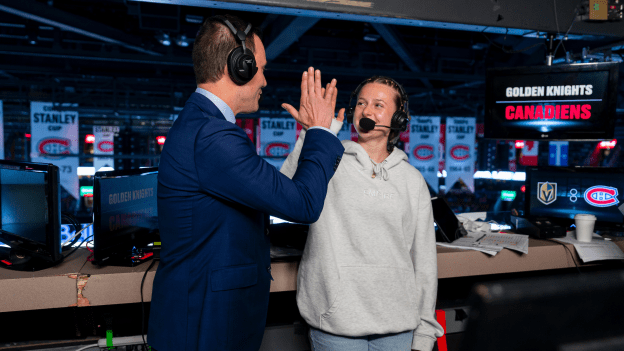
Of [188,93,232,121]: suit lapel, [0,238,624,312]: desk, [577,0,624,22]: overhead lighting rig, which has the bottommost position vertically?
[0,238,624,312]: desk

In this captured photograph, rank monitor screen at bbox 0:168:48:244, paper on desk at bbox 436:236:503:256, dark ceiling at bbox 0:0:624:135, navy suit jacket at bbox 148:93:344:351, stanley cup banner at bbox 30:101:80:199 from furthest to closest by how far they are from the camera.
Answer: stanley cup banner at bbox 30:101:80:199 < dark ceiling at bbox 0:0:624:135 < paper on desk at bbox 436:236:503:256 < monitor screen at bbox 0:168:48:244 < navy suit jacket at bbox 148:93:344:351

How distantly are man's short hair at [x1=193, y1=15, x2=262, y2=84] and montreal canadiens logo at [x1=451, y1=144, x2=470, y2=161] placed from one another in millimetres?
8837

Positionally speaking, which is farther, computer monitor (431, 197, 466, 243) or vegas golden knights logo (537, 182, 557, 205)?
vegas golden knights logo (537, 182, 557, 205)

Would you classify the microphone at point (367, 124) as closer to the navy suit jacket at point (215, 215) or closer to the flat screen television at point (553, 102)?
the navy suit jacket at point (215, 215)

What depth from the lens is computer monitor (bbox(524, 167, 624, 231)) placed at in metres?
2.55

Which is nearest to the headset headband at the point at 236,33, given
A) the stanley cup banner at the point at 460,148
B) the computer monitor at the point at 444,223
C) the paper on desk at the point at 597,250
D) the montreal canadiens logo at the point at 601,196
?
the computer monitor at the point at 444,223

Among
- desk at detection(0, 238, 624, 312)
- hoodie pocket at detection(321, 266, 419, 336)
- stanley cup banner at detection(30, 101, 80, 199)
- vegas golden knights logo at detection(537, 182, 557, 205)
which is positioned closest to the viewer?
hoodie pocket at detection(321, 266, 419, 336)

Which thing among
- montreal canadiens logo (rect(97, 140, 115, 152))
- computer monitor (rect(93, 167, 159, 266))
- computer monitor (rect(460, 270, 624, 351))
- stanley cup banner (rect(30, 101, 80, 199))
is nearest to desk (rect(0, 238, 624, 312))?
computer monitor (rect(93, 167, 159, 266))

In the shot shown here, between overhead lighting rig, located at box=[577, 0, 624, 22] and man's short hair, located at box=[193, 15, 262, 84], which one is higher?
overhead lighting rig, located at box=[577, 0, 624, 22]

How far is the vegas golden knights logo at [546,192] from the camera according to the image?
2.66 metres

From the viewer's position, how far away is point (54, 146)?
7.23 m

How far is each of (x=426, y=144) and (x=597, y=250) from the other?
23.5ft

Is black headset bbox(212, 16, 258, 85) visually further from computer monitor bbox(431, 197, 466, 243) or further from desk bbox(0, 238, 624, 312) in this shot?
computer monitor bbox(431, 197, 466, 243)

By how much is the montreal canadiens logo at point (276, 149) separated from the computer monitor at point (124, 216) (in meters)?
6.33
